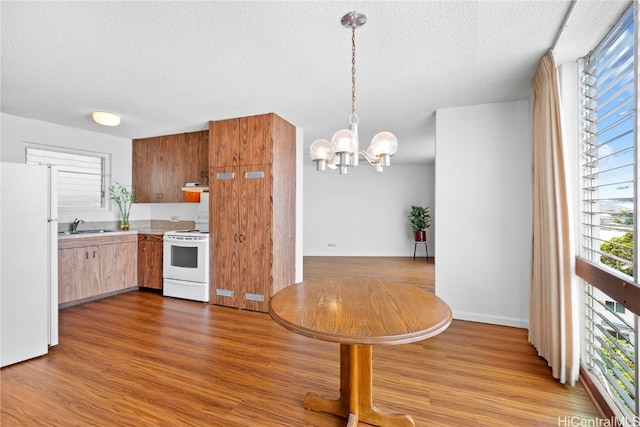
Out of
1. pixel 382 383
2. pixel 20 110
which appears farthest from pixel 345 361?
pixel 20 110

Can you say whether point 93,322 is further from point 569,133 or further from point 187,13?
point 569,133

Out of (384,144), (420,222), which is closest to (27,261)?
(384,144)

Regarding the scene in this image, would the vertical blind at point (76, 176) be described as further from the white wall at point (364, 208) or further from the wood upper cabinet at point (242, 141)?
the white wall at point (364, 208)

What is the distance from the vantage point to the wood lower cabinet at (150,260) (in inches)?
163

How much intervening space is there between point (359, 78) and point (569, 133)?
5.32 feet

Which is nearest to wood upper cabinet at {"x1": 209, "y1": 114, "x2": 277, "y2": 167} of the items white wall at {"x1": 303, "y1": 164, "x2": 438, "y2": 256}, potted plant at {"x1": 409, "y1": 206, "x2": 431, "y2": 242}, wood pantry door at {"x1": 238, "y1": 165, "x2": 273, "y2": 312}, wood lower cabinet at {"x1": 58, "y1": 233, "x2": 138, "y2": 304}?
wood pantry door at {"x1": 238, "y1": 165, "x2": 273, "y2": 312}

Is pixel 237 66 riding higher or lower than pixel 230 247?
higher

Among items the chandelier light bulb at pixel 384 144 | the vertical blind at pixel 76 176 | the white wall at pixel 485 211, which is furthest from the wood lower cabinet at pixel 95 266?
the white wall at pixel 485 211

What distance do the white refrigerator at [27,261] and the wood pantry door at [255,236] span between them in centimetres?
170

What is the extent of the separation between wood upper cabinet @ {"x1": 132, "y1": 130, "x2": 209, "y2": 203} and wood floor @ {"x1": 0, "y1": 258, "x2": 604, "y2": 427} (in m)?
2.05

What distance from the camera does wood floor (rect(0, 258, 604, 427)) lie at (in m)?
1.70

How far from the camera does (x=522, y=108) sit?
9.91ft

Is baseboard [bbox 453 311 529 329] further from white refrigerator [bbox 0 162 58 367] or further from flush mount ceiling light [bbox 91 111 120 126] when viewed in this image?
flush mount ceiling light [bbox 91 111 120 126]

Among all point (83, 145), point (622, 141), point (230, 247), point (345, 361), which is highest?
point (83, 145)
